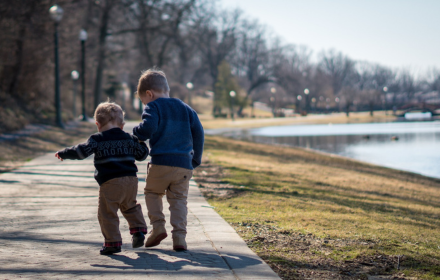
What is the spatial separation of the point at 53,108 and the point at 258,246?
2212 centimetres

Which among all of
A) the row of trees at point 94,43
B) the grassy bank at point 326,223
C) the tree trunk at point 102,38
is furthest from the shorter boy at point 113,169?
the tree trunk at point 102,38

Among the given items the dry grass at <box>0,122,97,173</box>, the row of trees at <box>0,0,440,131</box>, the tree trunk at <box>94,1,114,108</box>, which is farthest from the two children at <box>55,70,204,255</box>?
the tree trunk at <box>94,1,114,108</box>

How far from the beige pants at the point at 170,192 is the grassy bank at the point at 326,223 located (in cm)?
75

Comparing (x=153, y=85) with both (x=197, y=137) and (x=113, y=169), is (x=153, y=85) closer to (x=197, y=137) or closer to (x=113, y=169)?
(x=197, y=137)

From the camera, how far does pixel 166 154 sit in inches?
161

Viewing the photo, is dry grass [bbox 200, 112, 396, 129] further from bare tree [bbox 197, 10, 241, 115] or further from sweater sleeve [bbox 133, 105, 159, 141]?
sweater sleeve [bbox 133, 105, 159, 141]

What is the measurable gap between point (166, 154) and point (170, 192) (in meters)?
0.35

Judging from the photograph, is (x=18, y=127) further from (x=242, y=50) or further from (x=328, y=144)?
(x=242, y=50)

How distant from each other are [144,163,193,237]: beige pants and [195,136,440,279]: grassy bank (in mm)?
749

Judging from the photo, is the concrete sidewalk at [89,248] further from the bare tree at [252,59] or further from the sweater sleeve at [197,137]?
the bare tree at [252,59]

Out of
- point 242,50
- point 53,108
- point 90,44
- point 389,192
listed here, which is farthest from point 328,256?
point 242,50

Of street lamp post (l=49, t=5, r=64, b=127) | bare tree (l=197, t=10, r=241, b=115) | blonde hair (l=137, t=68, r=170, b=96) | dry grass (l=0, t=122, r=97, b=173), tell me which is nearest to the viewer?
blonde hair (l=137, t=68, r=170, b=96)

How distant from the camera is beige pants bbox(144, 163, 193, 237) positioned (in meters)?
4.08

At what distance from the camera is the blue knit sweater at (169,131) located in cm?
404
